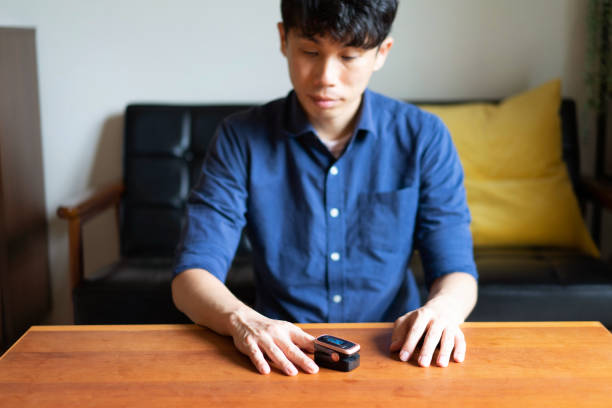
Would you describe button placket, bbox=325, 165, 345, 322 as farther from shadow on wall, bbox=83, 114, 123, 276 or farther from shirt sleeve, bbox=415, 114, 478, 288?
shadow on wall, bbox=83, 114, 123, 276

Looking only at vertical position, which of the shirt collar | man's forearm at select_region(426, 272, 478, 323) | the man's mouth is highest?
the man's mouth

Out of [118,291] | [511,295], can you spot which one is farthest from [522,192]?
[118,291]

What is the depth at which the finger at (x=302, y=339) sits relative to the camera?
92 cm

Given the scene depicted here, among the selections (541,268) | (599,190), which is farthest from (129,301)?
(599,190)

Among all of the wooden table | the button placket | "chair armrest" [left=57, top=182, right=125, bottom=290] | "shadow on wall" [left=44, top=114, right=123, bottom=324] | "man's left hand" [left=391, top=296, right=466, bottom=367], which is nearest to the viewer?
the wooden table

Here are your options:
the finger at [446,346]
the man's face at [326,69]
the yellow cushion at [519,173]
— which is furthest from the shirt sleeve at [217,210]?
the yellow cushion at [519,173]

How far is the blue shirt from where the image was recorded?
1279 millimetres

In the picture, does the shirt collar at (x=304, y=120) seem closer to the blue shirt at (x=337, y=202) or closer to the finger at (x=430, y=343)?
the blue shirt at (x=337, y=202)

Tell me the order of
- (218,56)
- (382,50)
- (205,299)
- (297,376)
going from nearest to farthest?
(297,376), (205,299), (382,50), (218,56)

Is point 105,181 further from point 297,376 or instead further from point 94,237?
point 297,376

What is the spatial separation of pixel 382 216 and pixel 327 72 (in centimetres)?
34

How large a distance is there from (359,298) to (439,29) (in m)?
1.56

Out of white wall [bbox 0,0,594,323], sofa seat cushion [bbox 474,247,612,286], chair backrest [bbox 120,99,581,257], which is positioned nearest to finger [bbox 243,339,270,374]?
sofa seat cushion [bbox 474,247,612,286]

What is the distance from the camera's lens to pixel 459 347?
0.93m
